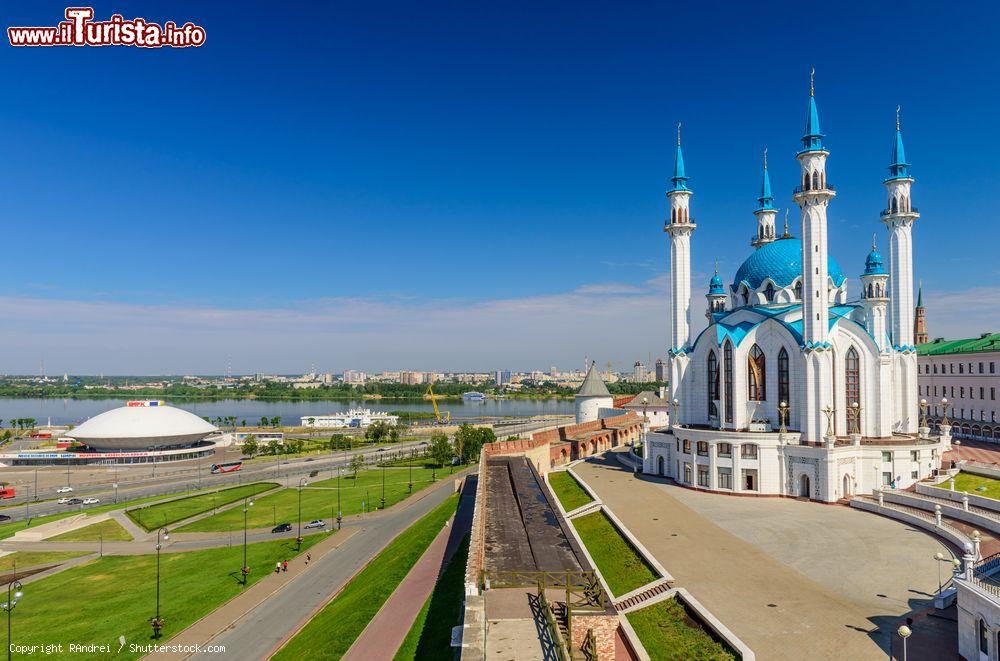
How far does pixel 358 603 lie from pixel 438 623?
515 centimetres

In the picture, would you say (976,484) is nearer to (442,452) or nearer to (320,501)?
(320,501)

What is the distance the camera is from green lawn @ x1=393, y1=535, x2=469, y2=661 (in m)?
18.7

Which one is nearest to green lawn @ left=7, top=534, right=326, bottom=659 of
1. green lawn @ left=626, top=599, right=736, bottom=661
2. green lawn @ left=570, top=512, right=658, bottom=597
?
green lawn @ left=570, top=512, right=658, bottom=597

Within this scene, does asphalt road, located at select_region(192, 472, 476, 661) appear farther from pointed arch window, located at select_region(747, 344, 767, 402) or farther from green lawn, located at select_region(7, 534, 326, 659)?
pointed arch window, located at select_region(747, 344, 767, 402)

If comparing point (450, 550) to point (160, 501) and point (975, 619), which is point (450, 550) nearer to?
point (975, 619)

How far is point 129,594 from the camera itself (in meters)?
27.3

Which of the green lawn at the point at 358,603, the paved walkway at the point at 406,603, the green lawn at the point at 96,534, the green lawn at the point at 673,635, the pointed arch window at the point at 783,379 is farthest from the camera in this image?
the pointed arch window at the point at 783,379

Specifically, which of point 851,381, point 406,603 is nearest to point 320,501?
point 406,603

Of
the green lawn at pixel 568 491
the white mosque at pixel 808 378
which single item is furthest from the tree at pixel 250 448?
the white mosque at pixel 808 378

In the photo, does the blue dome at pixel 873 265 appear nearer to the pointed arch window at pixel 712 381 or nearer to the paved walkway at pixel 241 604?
the pointed arch window at pixel 712 381

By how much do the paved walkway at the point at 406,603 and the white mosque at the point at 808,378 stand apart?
Result: 1610cm

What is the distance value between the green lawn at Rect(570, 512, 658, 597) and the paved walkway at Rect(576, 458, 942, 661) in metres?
1.09

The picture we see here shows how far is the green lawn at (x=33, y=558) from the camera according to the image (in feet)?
106

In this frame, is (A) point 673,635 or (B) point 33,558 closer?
(A) point 673,635
